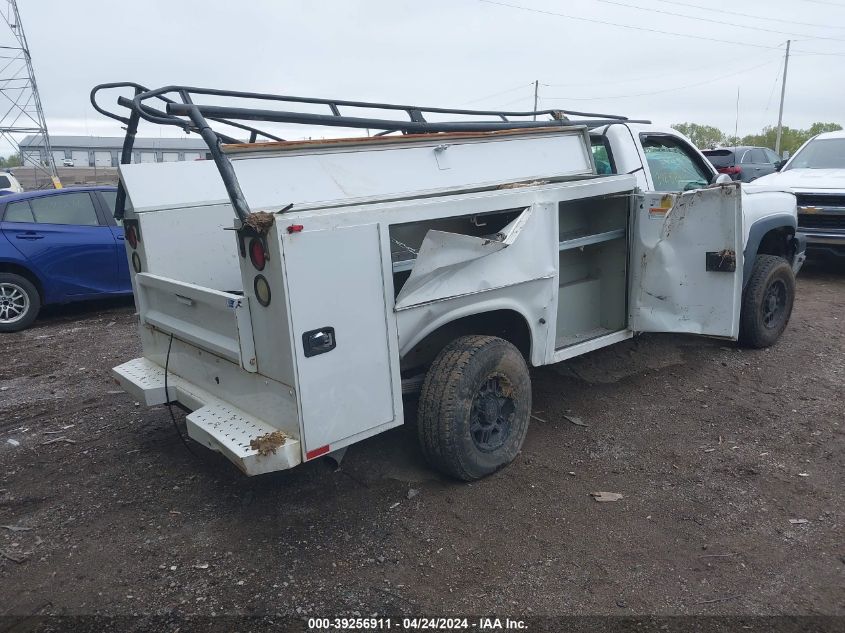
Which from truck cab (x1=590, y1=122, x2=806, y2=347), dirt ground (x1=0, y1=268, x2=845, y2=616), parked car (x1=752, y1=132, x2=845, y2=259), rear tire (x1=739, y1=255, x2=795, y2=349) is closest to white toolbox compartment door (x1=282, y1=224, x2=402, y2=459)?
dirt ground (x1=0, y1=268, x2=845, y2=616)

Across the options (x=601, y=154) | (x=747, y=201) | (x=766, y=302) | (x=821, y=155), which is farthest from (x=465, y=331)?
(x=821, y=155)

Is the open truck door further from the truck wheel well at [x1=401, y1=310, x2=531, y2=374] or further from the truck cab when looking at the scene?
the truck wheel well at [x1=401, y1=310, x2=531, y2=374]

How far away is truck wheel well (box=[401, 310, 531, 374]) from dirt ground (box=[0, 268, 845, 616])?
603mm

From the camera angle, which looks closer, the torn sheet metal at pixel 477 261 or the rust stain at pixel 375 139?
the torn sheet metal at pixel 477 261

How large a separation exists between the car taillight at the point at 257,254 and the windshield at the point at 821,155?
31.0ft

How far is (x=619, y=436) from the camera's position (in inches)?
172

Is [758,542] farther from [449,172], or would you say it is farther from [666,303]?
[449,172]

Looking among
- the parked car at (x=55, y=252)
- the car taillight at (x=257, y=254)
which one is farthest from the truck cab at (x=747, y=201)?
the parked car at (x=55, y=252)

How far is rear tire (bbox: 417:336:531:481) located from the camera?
345 centimetres

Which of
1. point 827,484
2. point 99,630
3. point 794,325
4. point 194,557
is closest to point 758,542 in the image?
point 827,484

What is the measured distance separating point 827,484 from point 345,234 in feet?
9.73

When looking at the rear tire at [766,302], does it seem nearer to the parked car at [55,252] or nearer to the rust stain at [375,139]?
the rust stain at [375,139]

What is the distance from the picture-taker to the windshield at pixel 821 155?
9625 mm

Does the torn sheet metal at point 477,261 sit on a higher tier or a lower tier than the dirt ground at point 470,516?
higher
